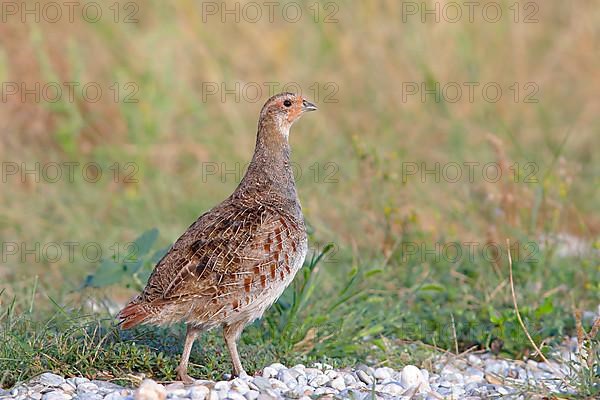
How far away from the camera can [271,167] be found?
5105 mm

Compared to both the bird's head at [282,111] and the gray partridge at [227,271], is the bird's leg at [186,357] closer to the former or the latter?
the gray partridge at [227,271]

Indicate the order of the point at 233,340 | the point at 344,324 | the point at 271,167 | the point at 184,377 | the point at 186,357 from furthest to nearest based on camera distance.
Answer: the point at 344,324
the point at 271,167
the point at 233,340
the point at 186,357
the point at 184,377

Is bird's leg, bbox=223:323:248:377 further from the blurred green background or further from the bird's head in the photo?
the blurred green background

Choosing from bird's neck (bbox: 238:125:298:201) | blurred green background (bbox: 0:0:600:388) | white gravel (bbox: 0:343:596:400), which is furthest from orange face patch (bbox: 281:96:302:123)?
white gravel (bbox: 0:343:596:400)

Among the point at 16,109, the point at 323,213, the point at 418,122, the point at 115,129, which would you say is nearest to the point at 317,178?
the point at 323,213

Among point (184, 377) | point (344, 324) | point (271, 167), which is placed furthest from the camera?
point (344, 324)

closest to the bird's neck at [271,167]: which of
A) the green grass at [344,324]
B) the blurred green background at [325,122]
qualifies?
the green grass at [344,324]

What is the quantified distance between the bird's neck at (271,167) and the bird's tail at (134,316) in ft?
3.07

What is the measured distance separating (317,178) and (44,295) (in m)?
2.78

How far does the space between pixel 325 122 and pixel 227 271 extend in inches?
193

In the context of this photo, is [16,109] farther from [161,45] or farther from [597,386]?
[597,386]

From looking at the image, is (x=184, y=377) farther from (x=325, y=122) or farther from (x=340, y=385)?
(x=325, y=122)

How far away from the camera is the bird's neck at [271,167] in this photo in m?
5.02

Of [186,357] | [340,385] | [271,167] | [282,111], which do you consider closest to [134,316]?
[186,357]
